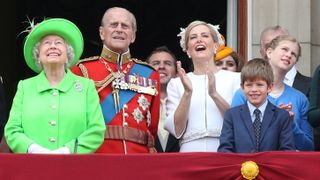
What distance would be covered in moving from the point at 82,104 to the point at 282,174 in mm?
1241

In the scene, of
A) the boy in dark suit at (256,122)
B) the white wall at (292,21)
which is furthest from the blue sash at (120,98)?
the white wall at (292,21)

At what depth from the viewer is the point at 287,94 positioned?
6664 mm

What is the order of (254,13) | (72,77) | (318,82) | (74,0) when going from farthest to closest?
(74,0) → (254,13) → (318,82) → (72,77)

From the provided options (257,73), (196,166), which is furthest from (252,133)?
(196,166)

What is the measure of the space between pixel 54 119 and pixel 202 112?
3.75ft

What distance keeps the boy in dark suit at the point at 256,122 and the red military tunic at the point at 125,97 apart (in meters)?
0.61

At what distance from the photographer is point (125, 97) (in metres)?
6.46

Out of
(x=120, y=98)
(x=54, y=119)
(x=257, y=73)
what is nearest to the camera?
(x=54, y=119)

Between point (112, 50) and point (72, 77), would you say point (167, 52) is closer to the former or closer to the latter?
point (112, 50)

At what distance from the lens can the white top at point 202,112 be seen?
6.37 metres

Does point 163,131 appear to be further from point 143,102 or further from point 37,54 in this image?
point 37,54

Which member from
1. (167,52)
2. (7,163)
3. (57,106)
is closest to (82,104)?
(57,106)

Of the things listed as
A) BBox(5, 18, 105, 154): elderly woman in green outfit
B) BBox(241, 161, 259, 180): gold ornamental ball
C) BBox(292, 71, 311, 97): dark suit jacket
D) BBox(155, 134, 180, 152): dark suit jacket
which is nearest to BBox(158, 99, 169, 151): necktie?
BBox(155, 134, 180, 152): dark suit jacket

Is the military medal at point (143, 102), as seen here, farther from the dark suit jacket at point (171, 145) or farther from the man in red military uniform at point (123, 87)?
the dark suit jacket at point (171, 145)
